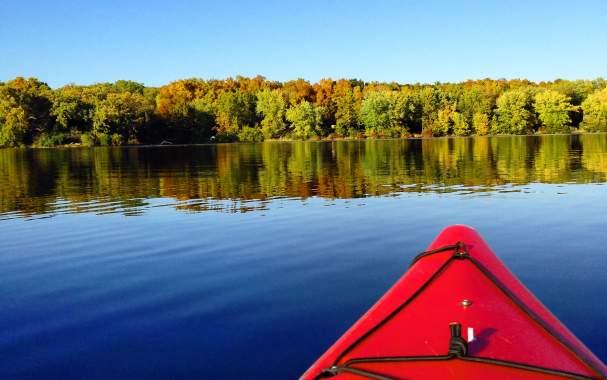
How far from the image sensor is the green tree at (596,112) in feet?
291

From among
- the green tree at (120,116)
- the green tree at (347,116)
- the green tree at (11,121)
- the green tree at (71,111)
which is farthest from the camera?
the green tree at (347,116)

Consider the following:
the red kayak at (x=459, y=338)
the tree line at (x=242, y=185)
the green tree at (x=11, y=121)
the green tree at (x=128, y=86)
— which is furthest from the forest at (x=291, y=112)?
the red kayak at (x=459, y=338)

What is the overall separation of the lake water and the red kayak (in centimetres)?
179

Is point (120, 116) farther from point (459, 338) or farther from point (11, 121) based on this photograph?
point (459, 338)

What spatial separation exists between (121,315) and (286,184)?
622 inches

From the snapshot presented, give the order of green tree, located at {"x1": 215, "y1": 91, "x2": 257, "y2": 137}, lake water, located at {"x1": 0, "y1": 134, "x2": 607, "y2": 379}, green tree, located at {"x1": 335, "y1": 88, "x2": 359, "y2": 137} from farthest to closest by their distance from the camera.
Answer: green tree, located at {"x1": 335, "y1": 88, "x2": 359, "y2": 137}, green tree, located at {"x1": 215, "y1": 91, "x2": 257, "y2": 137}, lake water, located at {"x1": 0, "y1": 134, "x2": 607, "y2": 379}

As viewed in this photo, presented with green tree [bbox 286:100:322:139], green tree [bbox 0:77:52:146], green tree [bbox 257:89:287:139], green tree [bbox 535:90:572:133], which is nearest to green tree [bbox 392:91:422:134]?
green tree [bbox 286:100:322:139]

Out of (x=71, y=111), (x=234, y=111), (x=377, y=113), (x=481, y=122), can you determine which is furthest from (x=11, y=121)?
(x=481, y=122)

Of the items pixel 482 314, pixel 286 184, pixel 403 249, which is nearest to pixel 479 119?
pixel 286 184

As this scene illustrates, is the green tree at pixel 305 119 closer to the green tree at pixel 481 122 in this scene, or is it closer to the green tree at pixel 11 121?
the green tree at pixel 481 122

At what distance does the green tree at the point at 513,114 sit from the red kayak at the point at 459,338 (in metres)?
96.8

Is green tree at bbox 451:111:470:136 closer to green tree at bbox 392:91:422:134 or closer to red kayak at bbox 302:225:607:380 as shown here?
green tree at bbox 392:91:422:134

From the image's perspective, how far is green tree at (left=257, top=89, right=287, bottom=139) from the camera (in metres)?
103

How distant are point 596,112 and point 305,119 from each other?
163 ft
